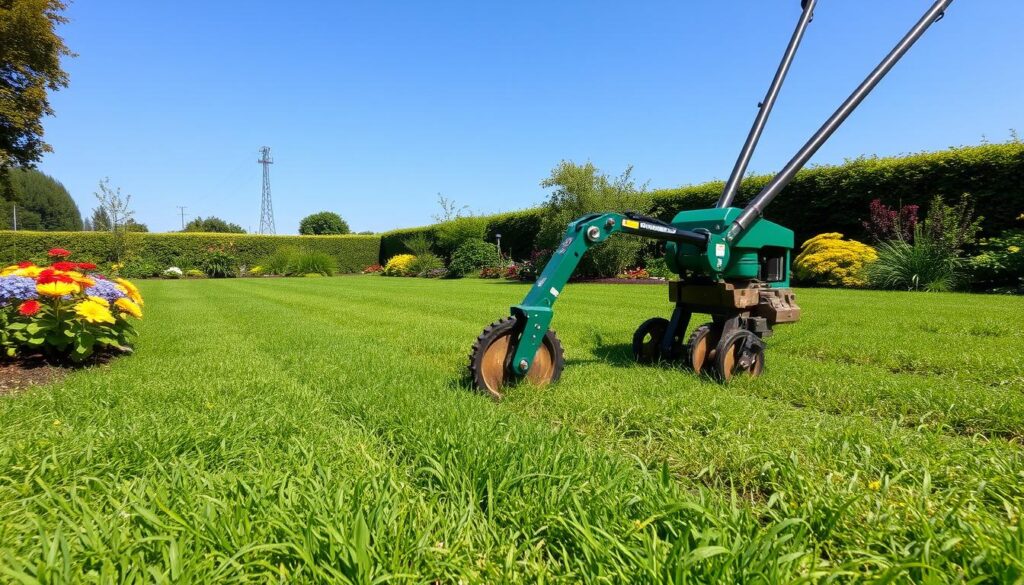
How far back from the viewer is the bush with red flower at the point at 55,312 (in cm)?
396

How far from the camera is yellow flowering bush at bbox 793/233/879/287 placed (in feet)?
38.6

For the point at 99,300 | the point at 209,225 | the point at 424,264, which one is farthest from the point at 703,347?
the point at 209,225

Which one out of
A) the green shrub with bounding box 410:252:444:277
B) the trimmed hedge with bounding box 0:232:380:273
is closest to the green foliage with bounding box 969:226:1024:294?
the green shrub with bounding box 410:252:444:277

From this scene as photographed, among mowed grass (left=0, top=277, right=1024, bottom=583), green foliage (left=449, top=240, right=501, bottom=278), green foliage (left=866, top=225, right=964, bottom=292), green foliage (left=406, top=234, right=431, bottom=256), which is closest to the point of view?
mowed grass (left=0, top=277, right=1024, bottom=583)

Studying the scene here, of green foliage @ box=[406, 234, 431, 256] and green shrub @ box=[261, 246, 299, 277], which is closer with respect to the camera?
green foliage @ box=[406, 234, 431, 256]

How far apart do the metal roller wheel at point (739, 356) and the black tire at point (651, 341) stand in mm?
682

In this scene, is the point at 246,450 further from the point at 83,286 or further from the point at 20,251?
the point at 20,251

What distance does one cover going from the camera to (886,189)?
12.9 metres

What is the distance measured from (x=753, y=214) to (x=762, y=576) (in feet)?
9.80

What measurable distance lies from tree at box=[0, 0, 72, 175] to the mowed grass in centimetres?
1993

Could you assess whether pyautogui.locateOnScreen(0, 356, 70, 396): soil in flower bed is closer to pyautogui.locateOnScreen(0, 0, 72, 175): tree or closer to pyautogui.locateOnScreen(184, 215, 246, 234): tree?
pyautogui.locateOnScreen(0, 0, 72, 175): tree

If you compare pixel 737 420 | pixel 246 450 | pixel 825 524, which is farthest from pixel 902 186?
pixel 246 450

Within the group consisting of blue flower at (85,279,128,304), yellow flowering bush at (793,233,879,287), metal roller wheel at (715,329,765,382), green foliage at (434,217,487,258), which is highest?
green foliage at (434,217,487,258)

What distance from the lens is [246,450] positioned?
2086 millimetres
